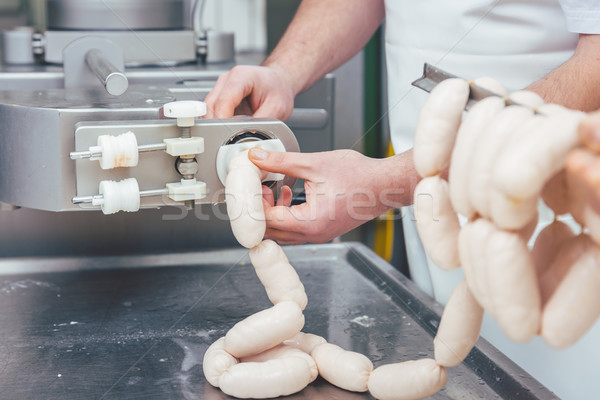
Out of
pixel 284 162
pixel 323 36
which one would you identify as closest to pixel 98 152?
pixel 284 162

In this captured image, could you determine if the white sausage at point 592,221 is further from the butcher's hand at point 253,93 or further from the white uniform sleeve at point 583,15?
the butcher's hand at point 253,93

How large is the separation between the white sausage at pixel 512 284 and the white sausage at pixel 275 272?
0.39 meters

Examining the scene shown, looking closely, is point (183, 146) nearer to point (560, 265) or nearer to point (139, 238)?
point (560, 265)

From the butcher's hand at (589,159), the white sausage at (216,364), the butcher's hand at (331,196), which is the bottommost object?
the white sausage at (216,364)

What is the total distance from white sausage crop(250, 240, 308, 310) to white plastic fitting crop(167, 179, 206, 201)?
0.11 metres

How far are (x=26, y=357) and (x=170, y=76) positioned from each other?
68cm

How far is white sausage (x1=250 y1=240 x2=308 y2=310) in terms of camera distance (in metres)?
0.94

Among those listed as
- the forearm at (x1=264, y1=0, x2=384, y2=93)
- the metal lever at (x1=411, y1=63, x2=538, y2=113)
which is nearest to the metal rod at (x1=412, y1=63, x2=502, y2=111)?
the metal lever at (x1=411, y1=63, x2=538, y2=113)

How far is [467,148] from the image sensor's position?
0.61 m

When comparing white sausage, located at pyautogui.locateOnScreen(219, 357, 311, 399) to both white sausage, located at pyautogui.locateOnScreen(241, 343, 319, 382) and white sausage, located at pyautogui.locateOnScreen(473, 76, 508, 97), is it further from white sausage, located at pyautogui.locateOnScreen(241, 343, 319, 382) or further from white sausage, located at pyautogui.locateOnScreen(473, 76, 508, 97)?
white sausage, located at pyautogui.locateOnScreen(473, 76, 508, 97)

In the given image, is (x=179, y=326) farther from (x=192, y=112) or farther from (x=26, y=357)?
A: (x=192, y=112)

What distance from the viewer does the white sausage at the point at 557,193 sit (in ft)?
2.04

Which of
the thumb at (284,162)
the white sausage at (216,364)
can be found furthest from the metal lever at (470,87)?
the white sausage at (216,364)

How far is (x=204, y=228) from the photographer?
5.04 feet
